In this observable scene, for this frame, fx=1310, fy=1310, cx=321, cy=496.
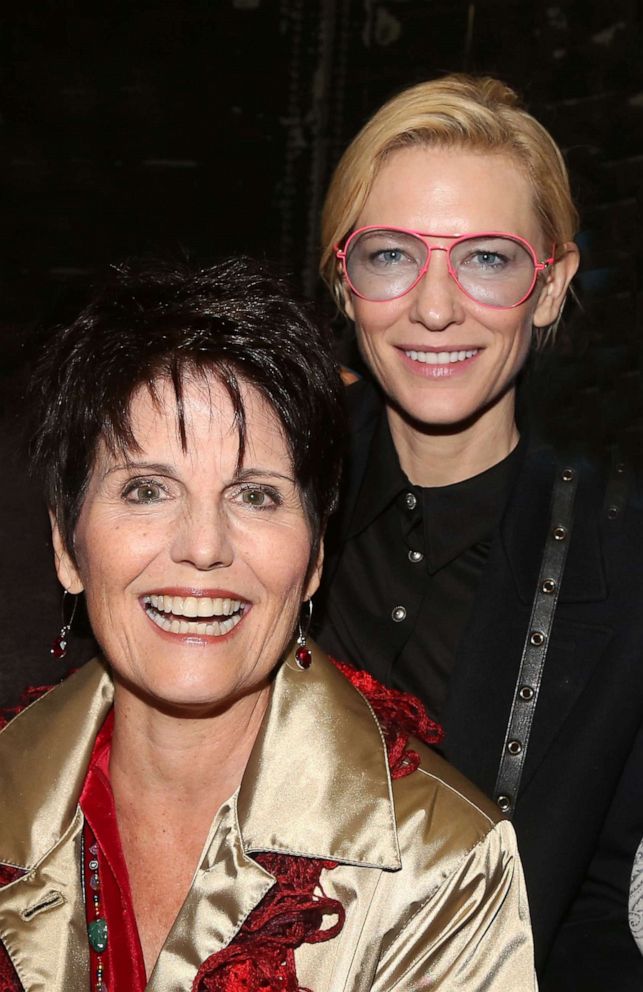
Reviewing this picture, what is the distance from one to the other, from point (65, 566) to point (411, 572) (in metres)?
0.81

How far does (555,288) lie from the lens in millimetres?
2760

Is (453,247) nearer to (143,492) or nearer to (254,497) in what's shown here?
(254,497)

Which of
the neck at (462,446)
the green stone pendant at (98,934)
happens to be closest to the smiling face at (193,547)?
the green stone pendant at (98,934)

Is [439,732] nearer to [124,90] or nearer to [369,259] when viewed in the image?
[369,259]

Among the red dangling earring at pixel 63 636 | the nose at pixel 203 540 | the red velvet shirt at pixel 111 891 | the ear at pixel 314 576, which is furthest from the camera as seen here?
the red dangling earring at pixel 63 636

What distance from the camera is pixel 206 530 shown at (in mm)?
2055

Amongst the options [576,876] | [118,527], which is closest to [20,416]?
[118,527]

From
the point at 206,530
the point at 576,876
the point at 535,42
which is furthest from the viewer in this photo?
the point at 535,42

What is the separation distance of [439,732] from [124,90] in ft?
7.22

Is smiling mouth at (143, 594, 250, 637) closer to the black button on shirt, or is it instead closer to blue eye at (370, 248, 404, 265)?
the black button on shirt

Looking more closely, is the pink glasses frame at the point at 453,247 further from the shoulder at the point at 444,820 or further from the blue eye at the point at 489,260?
the shoulder at the point at 444,820

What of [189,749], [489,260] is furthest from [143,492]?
[489,260]

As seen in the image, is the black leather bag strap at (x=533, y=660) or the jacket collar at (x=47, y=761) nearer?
the jacket collar at (x=47, y=761)

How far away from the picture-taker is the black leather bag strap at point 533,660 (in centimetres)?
253
